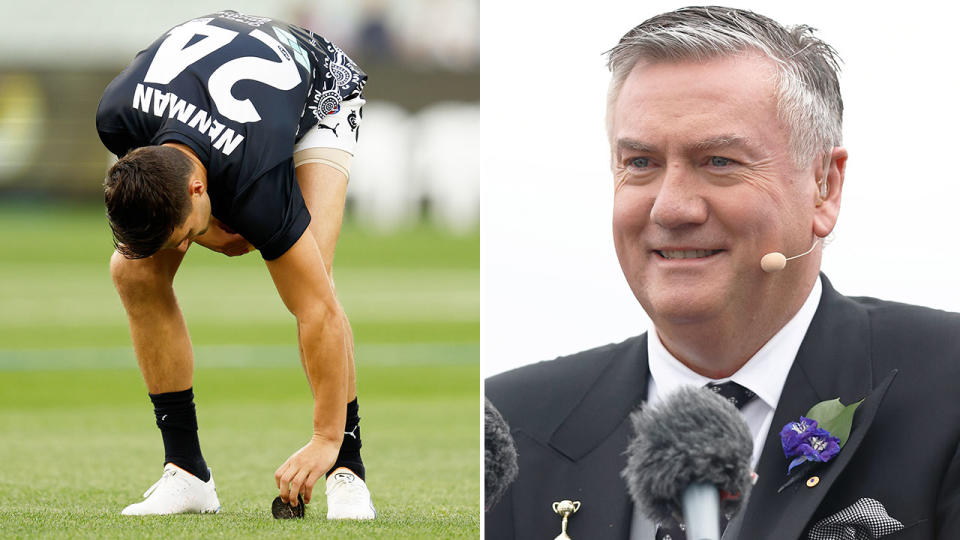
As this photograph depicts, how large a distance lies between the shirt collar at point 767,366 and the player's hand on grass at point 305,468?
97cm

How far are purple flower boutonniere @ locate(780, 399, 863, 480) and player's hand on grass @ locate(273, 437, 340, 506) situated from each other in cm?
124

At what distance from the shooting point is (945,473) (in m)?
2.99

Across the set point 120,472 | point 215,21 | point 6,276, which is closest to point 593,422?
point 215,21

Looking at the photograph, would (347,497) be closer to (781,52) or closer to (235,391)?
(781,52)

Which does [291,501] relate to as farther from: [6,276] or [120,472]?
[6,276]

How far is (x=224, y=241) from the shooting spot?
13.4ft

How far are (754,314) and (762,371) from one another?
0.41 ft

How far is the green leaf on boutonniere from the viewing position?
303cm

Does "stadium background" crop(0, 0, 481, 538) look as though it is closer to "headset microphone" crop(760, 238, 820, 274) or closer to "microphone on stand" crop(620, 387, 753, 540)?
"microphone on stand" crop(620, 387, 753, 540)

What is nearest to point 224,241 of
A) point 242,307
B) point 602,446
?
point 602,446

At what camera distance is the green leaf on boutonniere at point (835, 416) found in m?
3.03

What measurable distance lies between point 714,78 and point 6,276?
15723mm

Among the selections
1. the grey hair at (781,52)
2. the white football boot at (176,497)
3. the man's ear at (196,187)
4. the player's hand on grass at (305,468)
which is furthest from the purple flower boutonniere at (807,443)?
the white football boot at (176,497)

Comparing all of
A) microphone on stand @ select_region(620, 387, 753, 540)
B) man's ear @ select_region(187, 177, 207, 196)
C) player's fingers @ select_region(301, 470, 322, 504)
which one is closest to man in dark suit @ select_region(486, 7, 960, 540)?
microphone on stand @ select_region(620, 387, 753, 540)
